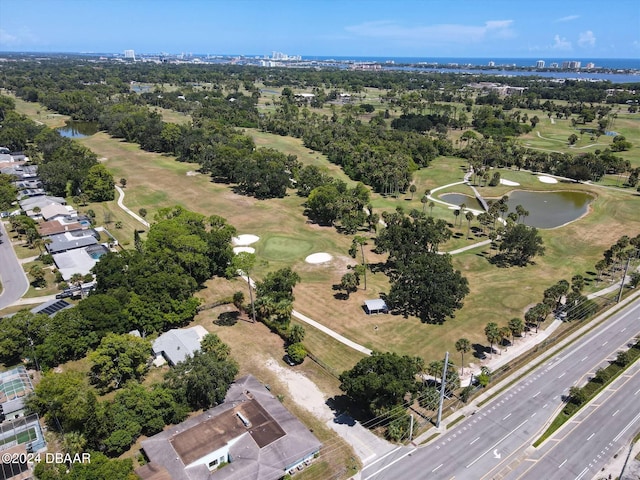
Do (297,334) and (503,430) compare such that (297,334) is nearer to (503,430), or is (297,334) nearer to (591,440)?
(503,430)

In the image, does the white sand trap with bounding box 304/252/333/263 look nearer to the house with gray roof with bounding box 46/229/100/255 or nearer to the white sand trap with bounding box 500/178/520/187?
the house with gray roof with bounding box 46/229/100/255

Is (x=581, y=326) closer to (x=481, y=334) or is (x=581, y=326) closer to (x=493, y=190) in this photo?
(x=481, y=334)

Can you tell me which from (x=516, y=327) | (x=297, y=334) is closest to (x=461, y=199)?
(x=516, y=327)

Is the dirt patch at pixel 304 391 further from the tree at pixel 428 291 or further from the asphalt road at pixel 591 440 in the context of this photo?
the tree at pixel 428 291

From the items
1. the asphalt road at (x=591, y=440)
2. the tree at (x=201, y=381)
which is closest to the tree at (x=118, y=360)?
the tree at (x=201, y=381)

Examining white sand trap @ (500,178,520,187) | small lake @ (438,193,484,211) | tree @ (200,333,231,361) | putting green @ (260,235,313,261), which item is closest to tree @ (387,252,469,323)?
putting green @ (260,235,313,261)
